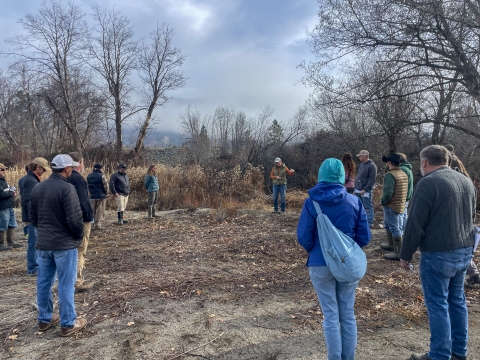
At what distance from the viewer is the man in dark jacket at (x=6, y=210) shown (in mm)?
7620

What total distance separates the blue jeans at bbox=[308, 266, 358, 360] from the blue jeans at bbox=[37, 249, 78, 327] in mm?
2624

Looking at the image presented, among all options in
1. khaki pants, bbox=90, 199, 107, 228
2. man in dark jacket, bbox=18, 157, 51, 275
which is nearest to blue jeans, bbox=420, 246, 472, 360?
man in dark jacket, bbox=18, 157, 51, 275

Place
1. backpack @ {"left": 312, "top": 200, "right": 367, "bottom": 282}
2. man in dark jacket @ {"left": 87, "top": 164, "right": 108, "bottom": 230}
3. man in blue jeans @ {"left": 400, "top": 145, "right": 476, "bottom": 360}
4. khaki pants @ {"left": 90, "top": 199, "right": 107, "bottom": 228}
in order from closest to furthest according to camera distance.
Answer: backpack @ {"left": 312, "top": 200, "right": 367, "bottom": 282} < man in blue jeans @ {"left": 400, "top": 145, "right": 476, "bottom": 360} < man in dark jacket @ {"left": 87, "top": 164, "right": 108, "bottom": 230} < khaki pants @ {"left": 90, "top": 199, "right": 107, "bottom": 228}

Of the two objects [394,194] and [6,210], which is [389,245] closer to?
[394,194]

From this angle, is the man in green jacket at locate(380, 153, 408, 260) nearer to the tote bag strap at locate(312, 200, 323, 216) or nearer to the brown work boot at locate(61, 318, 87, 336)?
the tote bag strap at locate(312, 200, 323, 216)

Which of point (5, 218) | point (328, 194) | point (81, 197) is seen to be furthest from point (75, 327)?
point (5, 218)

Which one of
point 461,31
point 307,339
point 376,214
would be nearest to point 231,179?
point 376,214

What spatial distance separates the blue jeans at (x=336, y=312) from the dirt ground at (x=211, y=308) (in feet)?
1.94

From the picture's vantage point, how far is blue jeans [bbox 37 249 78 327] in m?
3.81

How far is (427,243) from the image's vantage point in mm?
3123

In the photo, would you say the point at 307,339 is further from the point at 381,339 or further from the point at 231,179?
the point at 231,179

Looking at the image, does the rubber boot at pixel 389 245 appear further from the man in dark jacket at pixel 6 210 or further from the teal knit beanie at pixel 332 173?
the man in dark jacket at pixel 6 210

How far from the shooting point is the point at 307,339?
12.5 ft

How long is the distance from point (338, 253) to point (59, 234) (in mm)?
2873
